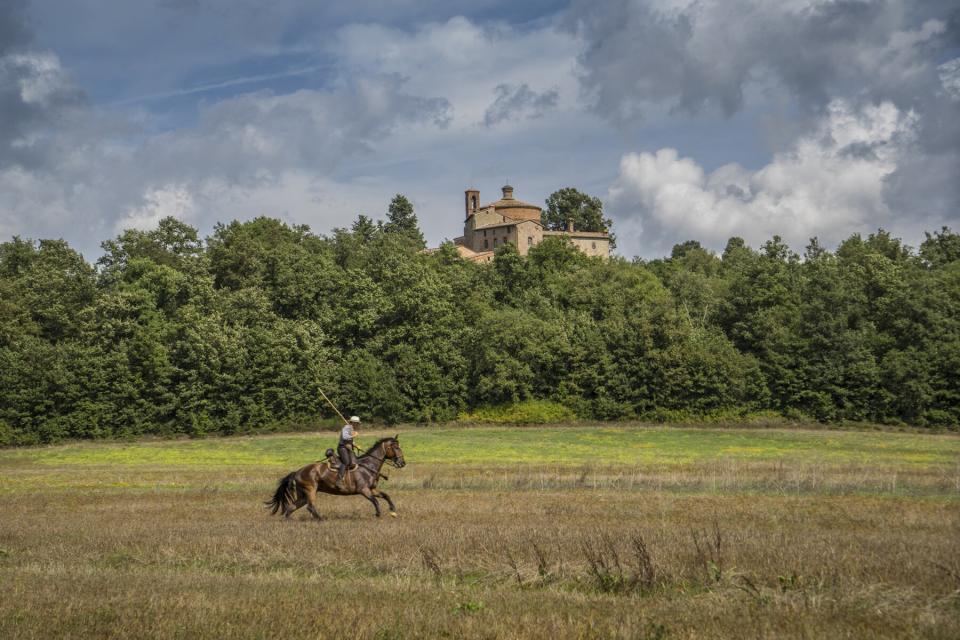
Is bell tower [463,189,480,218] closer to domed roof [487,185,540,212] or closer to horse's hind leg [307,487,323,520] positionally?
domed roof [487,185,540,212]

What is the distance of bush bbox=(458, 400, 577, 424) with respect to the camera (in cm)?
7456

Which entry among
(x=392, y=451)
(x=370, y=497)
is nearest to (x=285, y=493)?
(x=370, y=497)

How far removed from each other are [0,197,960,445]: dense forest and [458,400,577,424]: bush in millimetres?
903

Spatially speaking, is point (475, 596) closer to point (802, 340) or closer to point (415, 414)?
point (415, 414)

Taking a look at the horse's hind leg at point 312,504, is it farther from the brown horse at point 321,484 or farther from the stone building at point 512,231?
the stone building at point 512,231

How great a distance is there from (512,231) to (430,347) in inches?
2541

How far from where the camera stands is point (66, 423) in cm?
7056

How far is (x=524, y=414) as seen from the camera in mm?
75062

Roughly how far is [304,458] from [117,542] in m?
35.3

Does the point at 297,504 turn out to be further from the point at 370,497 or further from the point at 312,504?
the point at 370,497

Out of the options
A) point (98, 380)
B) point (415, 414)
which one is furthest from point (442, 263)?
point (98, 380)

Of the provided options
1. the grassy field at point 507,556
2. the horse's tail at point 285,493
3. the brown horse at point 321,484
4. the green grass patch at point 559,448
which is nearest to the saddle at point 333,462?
the brown horse at point 321,484

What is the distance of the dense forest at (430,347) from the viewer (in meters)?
71.2

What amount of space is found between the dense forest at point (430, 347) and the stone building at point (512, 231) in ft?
166
